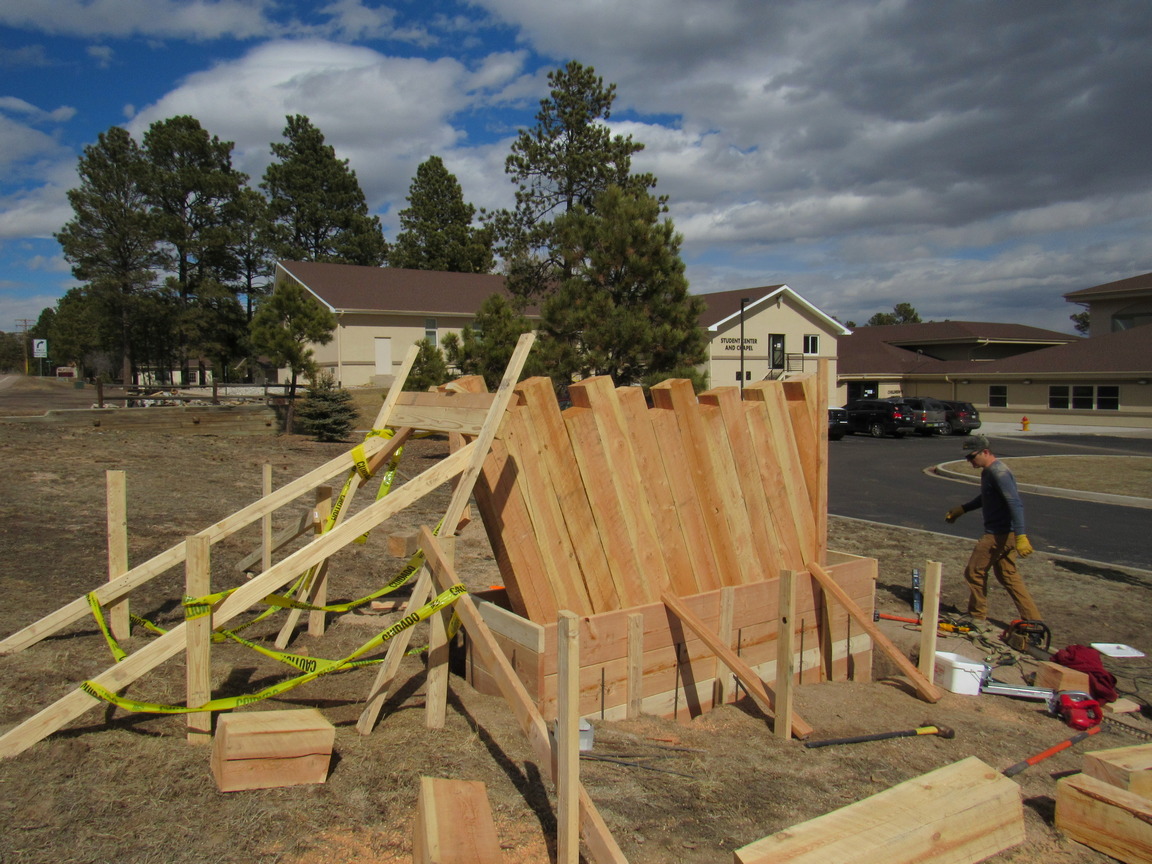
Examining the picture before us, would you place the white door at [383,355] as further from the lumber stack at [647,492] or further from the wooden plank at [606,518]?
the wooden plank at [606,518]

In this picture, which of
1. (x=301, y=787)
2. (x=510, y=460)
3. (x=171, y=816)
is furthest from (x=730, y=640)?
(x=171, y=816)

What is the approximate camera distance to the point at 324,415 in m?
21.3

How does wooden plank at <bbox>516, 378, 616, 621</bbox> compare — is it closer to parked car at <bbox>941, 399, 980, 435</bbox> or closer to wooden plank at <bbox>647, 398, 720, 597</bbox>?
wooden plank at <bbox>647, 398, 720, 597</bbox>

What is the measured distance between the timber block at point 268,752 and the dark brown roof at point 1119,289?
57.2 m

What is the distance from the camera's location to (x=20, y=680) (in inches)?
194

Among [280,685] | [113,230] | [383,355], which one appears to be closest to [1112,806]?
[280,685]

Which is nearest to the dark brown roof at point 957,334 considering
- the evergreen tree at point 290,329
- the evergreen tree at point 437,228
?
the evergreen tree at point 437,228

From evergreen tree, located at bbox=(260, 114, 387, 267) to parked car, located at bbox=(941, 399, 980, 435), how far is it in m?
40.4

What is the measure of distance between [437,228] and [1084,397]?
40.8 meters

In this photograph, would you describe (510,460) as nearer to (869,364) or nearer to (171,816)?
(171,816)

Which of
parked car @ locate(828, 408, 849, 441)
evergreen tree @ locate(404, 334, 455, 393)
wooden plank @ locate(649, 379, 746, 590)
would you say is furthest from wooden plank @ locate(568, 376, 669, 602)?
parked car @ locate(828, 408, 849, 441)

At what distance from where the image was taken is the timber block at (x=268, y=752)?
12.1 feet

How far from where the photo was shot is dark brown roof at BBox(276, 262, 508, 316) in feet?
117

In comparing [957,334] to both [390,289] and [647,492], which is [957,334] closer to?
[390,289]
